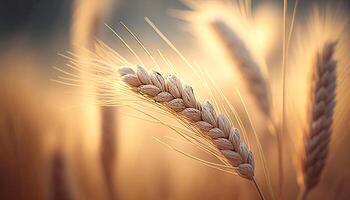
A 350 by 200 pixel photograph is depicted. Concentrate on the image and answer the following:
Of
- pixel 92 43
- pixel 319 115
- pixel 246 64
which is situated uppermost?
pixel 92 43

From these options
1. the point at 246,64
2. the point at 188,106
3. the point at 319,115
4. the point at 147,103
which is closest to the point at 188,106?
the point at 188,106

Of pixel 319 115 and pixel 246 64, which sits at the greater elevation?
pixel 246 64

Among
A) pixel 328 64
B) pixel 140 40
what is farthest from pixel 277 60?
pixel 140 40

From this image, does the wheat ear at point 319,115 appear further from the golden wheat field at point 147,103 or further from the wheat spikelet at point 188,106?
the wheat spikelet at point 188,106

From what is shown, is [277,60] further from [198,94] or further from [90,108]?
[90,108]

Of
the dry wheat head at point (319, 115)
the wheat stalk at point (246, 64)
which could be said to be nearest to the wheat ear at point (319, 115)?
the dry wheat head at point (319, 115)

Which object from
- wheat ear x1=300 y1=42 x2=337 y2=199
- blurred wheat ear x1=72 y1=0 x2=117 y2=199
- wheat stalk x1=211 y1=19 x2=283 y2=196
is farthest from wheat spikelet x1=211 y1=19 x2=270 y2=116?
blurred wheat ear x1=72 y1=0 x2=117 y2=199

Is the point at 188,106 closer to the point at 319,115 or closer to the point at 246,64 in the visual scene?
the point at 246,64
